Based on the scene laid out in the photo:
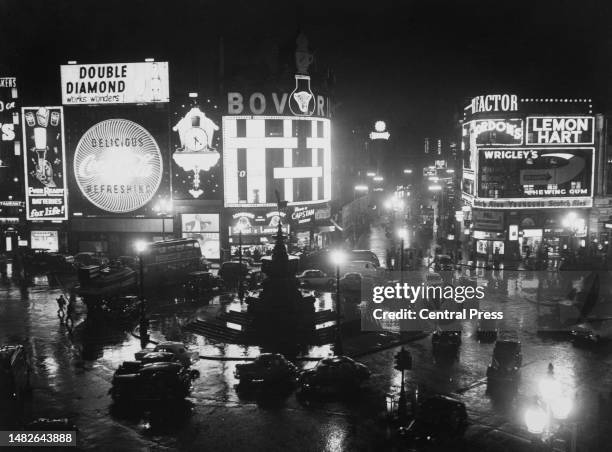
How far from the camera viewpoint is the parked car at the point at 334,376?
82.4ft

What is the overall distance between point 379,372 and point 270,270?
36.8 feet

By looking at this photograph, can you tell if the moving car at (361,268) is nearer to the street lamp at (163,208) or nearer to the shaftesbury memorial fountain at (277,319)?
the shaftesbury memorial fountain at (277,319)

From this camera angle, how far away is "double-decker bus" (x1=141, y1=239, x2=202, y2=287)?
48.4m

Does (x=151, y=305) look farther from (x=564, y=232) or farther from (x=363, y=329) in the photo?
(x=564, y=232)

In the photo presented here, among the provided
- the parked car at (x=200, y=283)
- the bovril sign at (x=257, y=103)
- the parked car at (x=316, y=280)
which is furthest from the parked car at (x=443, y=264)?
the bovril sign at (x=257, y=103)

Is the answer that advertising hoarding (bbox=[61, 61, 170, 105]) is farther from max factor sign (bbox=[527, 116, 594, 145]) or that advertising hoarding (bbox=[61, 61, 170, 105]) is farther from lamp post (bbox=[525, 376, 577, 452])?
lamp post (bbox=[525, 376, 577, 452])

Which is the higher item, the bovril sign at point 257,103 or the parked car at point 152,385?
the bovril sign at point 257,103

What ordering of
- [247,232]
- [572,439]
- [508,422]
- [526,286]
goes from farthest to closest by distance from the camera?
[247,232] → [526,286] → [508,422] → [572,439]

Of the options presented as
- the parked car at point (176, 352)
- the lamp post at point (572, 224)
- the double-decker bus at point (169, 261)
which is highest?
the lamp post at point (572, 224)

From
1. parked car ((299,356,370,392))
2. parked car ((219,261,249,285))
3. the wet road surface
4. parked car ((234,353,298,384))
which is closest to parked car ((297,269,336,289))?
parked car ((219,261,249,285))

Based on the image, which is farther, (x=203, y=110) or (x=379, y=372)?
(x=203, y=110)

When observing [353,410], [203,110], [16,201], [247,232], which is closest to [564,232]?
[247,232]

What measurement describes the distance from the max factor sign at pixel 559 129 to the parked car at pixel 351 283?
2728 cm

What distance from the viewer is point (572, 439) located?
19953mm
